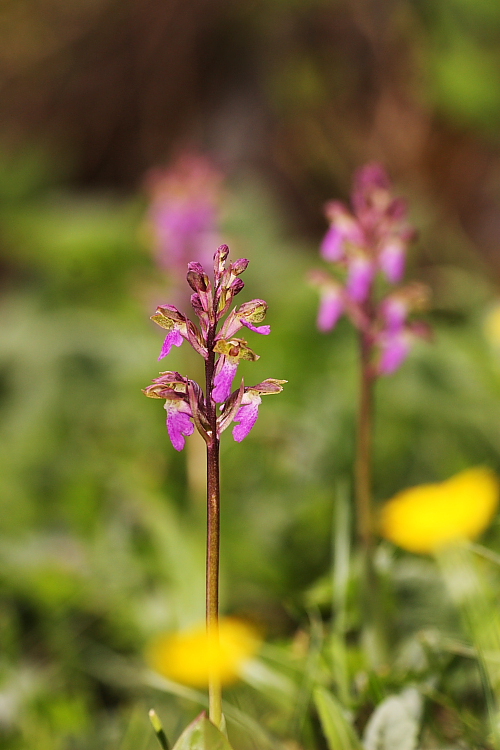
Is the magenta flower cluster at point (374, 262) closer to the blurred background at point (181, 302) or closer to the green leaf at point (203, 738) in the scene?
the blurred background at point (181, 302)

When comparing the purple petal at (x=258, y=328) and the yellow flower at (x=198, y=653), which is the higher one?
the purple petal at (x=258, y=328)

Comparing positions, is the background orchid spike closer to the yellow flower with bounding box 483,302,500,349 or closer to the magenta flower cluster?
the magenta flower cluster

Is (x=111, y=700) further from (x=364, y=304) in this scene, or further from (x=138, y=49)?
(x=138, y=49)

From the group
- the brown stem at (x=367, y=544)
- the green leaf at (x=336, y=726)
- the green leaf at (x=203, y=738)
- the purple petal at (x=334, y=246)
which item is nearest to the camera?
the green leaf at (x=203, y=738)

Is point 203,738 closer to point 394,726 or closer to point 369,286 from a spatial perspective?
point 394,726

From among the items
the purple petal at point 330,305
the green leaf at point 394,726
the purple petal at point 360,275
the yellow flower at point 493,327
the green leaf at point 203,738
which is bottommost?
the green leaf at point 394,726

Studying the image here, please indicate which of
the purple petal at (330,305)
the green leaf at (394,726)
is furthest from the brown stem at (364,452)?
the green leaf at (394,726)

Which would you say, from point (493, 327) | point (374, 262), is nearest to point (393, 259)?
point (374, 262)
